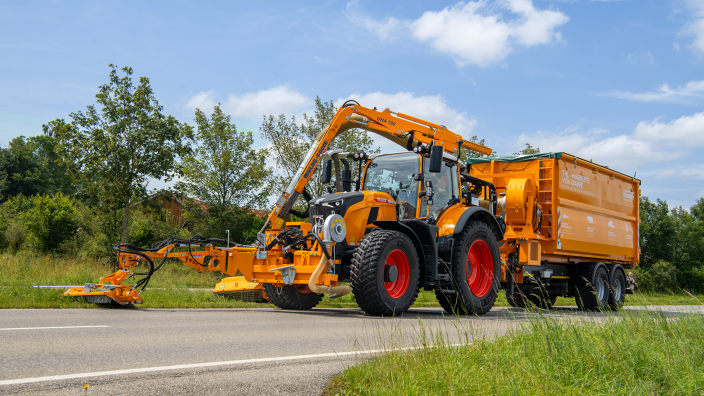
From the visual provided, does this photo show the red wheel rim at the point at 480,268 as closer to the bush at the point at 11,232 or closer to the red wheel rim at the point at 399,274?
the red wheel rim at the point at 399,274

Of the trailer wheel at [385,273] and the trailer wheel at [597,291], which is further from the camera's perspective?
the trailer wheel at [597,291]

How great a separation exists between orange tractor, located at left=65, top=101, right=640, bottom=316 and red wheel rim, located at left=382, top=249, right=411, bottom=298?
16 mm

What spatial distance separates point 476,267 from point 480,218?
982 millimetres

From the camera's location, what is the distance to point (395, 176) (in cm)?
1041

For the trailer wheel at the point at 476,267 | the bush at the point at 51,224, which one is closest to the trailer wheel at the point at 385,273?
the trailer wheel at the point at 476,267

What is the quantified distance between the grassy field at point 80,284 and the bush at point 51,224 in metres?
11.5

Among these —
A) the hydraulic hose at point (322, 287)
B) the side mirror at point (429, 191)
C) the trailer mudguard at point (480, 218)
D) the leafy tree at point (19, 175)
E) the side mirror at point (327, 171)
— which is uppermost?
the leafy tree at point (19, 175)

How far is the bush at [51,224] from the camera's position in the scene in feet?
91.9

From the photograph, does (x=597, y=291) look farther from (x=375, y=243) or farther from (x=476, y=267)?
(x=375, y=243)

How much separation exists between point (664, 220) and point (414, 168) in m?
53.8

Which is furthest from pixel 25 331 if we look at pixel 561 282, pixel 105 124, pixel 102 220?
pixel 102 220

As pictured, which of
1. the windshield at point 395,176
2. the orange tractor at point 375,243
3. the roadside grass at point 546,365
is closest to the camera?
the roadside grass at point 546,365

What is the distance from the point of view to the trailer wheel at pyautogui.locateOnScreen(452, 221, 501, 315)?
31.8 feet

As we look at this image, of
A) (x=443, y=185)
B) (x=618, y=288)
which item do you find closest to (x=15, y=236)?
(x=443, y=185)
